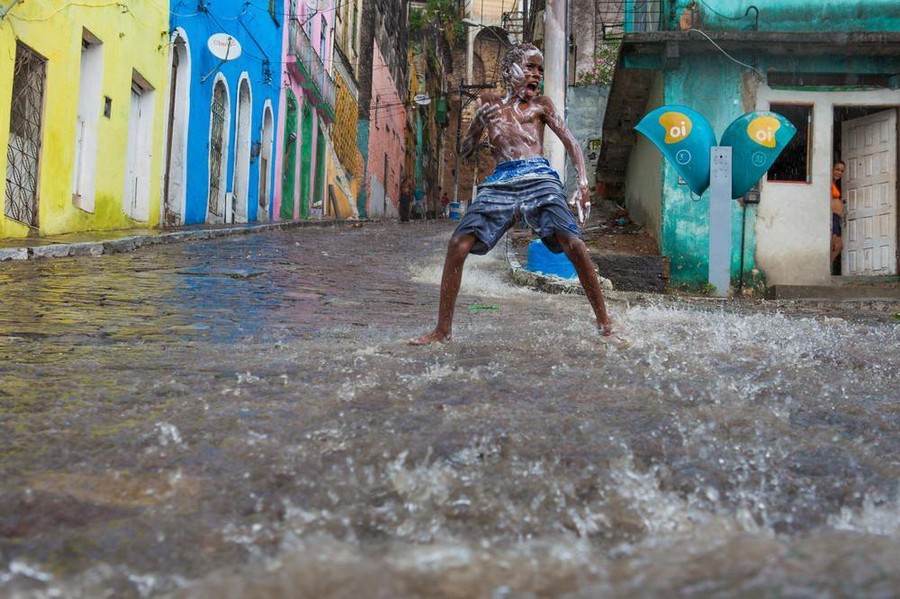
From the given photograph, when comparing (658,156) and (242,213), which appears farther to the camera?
(242,213)

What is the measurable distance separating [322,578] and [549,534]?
19.3 inches

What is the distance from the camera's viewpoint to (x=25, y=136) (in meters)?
10.8

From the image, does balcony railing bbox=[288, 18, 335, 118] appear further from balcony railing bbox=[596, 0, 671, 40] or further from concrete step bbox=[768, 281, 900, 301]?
concrete step bbox=[768, 281, 900, 301]

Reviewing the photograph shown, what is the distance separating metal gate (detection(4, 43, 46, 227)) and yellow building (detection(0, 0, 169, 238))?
0.04 feet

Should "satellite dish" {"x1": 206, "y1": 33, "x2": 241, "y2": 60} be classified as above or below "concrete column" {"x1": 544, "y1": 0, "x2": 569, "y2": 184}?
above

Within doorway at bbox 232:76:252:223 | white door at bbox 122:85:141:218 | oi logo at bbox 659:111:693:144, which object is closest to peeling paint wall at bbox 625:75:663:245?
oi logo at bbox 659:111:693:144

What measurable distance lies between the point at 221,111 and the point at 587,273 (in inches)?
594

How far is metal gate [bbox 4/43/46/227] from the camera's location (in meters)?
10.4

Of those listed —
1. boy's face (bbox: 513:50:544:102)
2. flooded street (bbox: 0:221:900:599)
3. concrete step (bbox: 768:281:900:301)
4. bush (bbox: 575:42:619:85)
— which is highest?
bush (bbox: 575:42:619:85)

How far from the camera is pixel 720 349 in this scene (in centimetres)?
440

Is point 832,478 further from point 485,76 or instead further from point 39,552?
point 485,76

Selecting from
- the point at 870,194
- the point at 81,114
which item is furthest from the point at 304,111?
the point at 870,194

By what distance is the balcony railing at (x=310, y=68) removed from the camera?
21734 mm

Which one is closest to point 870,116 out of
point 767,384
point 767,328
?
point 767,328
